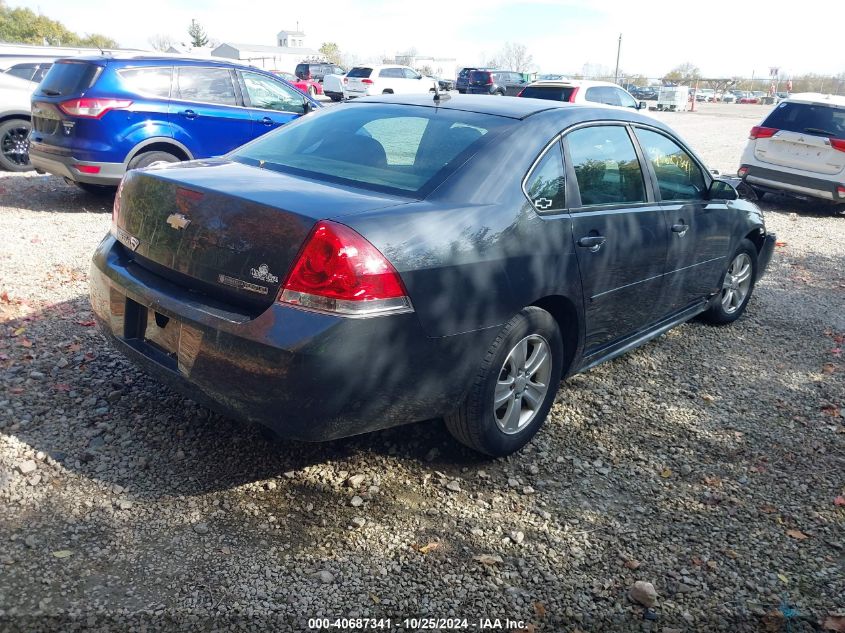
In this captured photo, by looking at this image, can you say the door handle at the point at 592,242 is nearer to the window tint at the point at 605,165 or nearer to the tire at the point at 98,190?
the window tint at the point at 605,165

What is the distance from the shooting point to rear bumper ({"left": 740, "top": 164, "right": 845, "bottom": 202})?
1046 cm

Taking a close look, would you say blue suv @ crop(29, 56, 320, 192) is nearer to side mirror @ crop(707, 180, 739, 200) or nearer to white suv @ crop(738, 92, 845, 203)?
side mirror @ crop(707, 180, 739, 200)

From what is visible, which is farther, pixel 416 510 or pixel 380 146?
pixel 380 146

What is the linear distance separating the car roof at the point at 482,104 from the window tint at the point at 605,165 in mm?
230

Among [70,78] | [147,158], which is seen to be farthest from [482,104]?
[70,78]

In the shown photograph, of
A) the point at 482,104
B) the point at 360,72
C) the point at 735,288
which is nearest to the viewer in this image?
the point at 482,104

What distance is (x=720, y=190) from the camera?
4910mm

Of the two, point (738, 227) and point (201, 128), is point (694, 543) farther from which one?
point (201, 128)

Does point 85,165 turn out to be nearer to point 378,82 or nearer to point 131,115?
point 131,115

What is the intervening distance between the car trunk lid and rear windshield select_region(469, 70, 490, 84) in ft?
116

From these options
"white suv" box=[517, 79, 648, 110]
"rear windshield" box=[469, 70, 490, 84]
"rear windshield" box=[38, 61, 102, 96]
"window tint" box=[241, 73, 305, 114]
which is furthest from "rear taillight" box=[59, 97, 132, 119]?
"rear windshield" box=[469, 70, 490, 84]

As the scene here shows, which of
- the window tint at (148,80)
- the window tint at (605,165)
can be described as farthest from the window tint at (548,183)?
the window tint at (148,80)

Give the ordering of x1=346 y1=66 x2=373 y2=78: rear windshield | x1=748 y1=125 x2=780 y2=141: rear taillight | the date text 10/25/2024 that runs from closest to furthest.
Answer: the date text 10/25/2024 → x1=748 y1=125 x2=780 y2=141: rear taillight → x1=346 y1=66 x2=373 y2=78: rear windshield

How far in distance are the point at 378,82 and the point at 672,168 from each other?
30509mm
